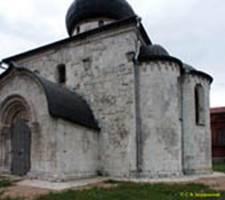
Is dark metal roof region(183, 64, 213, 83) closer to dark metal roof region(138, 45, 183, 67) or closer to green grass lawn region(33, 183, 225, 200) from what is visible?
dark metal roof region(138, 45, 183, 67)

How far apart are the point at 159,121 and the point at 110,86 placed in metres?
2.49

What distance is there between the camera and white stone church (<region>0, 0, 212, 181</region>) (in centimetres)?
1136

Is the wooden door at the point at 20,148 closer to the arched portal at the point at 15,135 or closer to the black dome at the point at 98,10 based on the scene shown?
the arched portal at the point at 15,135

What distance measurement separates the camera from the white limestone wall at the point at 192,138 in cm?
1369

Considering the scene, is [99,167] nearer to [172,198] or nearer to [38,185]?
[38,185]

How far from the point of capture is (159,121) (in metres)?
12.2

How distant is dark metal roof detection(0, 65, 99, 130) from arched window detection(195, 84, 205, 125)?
4991 mm

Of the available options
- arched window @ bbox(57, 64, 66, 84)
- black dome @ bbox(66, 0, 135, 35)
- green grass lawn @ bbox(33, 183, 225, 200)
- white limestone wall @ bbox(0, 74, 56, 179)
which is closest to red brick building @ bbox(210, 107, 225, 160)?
black dome @ bbox(66, 0, 135, 35)

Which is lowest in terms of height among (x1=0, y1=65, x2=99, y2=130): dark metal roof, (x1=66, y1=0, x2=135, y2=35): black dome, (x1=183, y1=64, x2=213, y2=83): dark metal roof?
(x1=0, y1=65, x2=99, y2=130): dark metal roof

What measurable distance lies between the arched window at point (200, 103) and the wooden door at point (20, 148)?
7730 millimetres

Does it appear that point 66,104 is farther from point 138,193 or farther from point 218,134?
point 218,134

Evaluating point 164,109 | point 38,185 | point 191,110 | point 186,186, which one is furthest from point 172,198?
point 191,110

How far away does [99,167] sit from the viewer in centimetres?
1283

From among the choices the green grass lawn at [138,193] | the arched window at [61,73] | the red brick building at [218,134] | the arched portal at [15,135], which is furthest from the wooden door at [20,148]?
the red brick building at [218,134]
